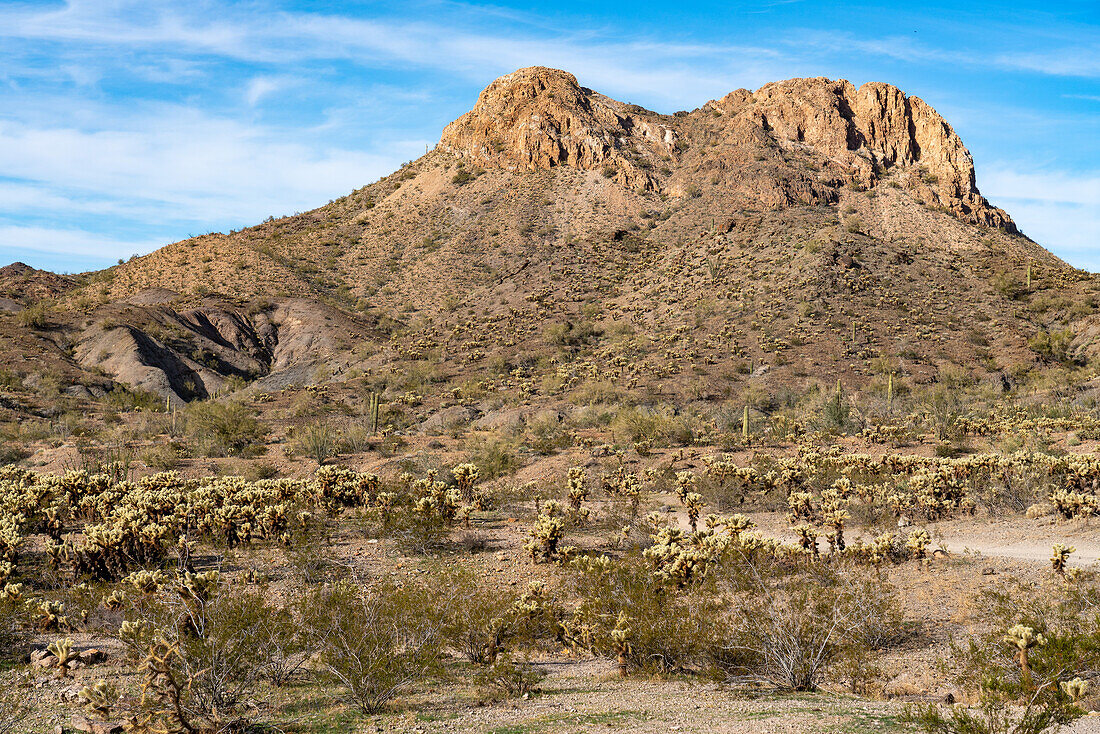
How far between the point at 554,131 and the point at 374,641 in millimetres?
65798

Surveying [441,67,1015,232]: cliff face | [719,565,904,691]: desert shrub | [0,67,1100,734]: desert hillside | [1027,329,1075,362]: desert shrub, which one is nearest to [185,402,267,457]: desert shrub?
[0,67,1100,734]: desert hillside

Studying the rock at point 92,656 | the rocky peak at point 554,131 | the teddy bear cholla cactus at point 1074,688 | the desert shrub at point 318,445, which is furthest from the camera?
the rocky peak at point 554,131

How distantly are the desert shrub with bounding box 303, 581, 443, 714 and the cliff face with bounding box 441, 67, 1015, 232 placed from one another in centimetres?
6019

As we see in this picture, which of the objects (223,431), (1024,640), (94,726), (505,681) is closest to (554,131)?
(223,431)

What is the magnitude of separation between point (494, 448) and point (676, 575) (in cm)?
1479

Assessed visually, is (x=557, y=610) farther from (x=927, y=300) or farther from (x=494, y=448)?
(x=927, y=300)

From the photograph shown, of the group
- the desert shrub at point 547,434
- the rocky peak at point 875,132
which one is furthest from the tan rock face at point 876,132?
the desert shrub at point 547,434

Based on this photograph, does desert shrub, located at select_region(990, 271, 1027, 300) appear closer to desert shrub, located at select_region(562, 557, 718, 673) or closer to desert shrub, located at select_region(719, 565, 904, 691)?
desert shrub, located at select_region(719, 565, 904, 691)

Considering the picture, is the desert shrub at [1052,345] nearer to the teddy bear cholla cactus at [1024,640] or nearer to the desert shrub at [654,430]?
the desert shrub at [654,430]

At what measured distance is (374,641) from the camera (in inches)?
282

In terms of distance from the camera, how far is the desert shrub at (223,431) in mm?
25625

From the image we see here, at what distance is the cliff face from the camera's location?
6519cm

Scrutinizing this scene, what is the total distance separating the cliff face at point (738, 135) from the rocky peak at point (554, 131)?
98mm

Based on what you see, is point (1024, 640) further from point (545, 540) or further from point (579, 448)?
point (579, 448)
